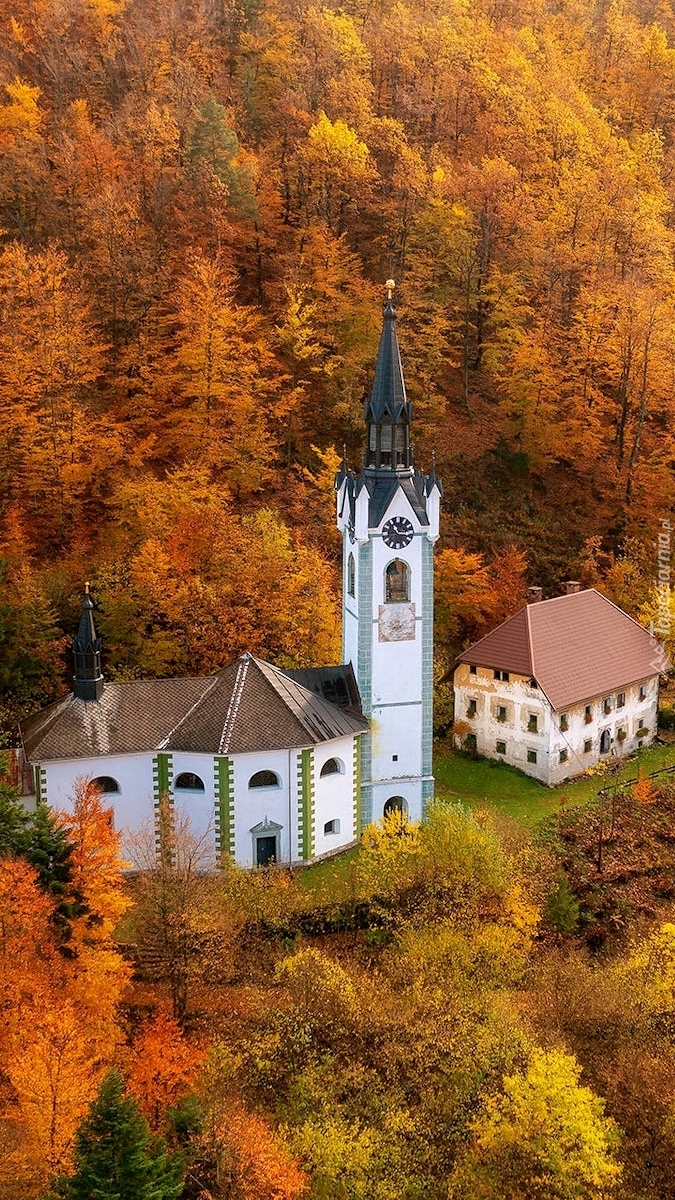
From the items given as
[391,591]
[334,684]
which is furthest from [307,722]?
[391,591]

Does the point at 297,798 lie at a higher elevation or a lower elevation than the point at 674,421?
lower

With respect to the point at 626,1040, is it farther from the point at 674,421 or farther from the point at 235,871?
the point at 674,421

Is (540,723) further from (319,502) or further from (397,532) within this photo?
(319,502)

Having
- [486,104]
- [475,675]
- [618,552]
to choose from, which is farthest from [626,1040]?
[486,104]

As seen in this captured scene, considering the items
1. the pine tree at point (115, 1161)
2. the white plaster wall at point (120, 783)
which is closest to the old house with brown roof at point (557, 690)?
the white plaster wall at point (120, 783)

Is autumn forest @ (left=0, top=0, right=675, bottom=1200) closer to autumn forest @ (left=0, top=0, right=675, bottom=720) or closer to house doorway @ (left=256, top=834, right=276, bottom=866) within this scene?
autumn forest @ (left=0, top=0, right=675, bottom=720)

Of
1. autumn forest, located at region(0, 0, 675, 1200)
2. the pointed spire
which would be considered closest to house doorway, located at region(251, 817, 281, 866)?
autumn forest, located at region(0, 0, 675, 1200)
